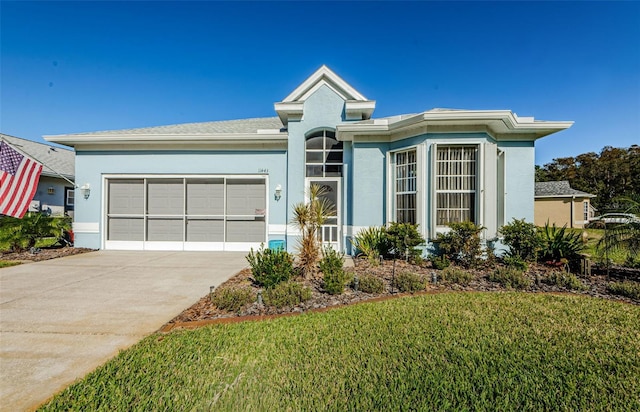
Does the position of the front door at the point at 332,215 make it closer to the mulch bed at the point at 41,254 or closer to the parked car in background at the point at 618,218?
the parked car in background at the point at 618,218

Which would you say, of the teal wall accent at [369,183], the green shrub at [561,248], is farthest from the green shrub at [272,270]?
the green shrub at [561,248]

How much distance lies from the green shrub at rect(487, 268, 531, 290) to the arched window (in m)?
5.50

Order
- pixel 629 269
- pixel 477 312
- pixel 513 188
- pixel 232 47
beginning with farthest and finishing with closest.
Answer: pixel 232 47, pixel 513 188, pixel 629 269, pixel 477 312

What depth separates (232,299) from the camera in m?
4.57

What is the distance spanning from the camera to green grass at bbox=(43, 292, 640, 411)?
237 centimetres

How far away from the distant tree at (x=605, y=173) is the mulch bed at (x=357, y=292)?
34.3 metres

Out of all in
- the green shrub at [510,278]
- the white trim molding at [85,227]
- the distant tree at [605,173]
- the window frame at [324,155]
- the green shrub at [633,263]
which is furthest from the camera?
the distant tree at [605,173]

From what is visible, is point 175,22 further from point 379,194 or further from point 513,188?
point 513,188

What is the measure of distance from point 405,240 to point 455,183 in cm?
218

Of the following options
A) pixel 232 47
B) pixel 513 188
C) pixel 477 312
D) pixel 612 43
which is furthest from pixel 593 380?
pixel 232 47

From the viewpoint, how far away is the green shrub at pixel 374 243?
8.22 metres

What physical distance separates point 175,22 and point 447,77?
11777 millimetres

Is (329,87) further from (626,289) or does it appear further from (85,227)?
(85,227)

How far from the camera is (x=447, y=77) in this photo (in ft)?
45.0
